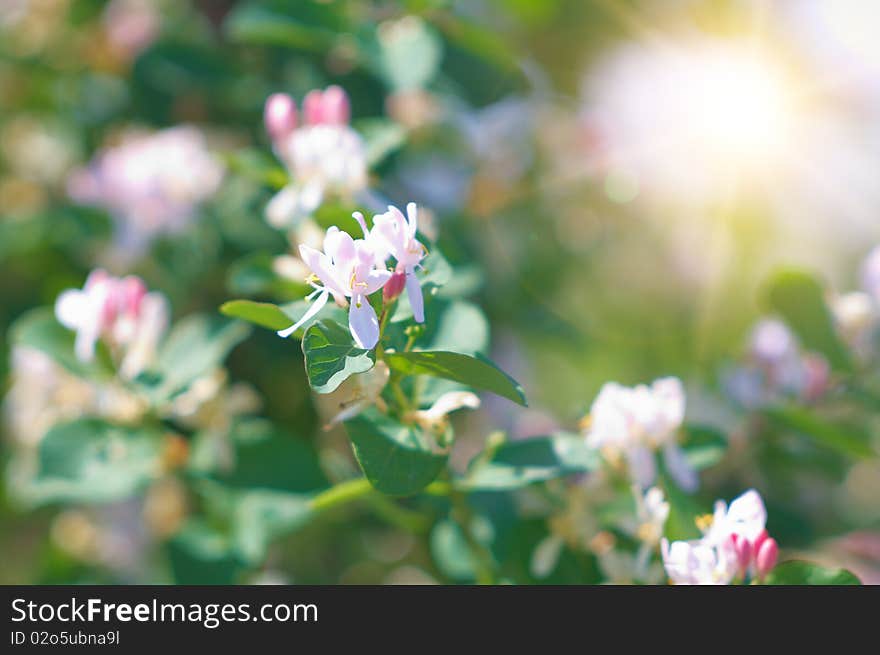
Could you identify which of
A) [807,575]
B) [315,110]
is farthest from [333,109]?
[807,575]

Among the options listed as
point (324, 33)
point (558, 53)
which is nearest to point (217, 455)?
point (324, 33)

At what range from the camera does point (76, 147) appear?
5.18 feet

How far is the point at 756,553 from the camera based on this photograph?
0.76 m

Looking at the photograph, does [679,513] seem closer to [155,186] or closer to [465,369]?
[465,369]

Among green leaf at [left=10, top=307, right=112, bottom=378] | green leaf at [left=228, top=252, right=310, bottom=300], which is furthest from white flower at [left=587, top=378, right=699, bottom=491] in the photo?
green leaf at [left=10, top=307, right=112, bottom=378]

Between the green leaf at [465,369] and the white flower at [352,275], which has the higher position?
the white flower at [352,275]

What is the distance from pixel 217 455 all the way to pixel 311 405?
0.32m

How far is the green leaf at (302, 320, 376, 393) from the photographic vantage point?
682mm

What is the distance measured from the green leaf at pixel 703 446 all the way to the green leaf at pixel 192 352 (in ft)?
1.69

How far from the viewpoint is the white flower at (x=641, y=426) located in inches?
33.6

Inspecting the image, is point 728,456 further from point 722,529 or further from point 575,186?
point 575,186

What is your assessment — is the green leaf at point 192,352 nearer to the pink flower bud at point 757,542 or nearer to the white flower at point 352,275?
→ the white flower at point 352,275

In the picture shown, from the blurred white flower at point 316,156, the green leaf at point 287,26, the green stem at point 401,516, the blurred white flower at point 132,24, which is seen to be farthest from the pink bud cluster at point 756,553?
the blurred white flower at point 132,24

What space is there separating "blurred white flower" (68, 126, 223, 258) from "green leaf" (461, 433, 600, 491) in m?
0.67
